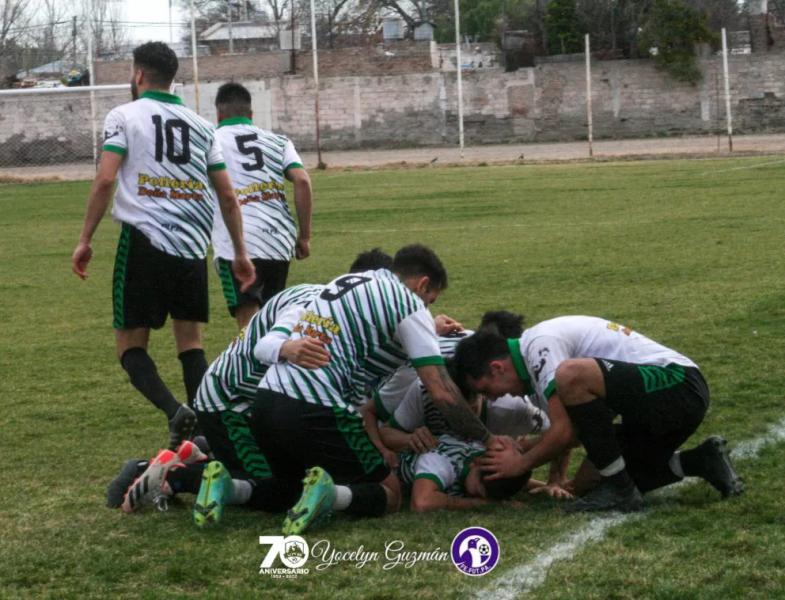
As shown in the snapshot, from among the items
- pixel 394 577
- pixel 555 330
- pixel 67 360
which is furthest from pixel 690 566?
pixel 67 360

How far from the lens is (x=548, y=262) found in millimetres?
12375

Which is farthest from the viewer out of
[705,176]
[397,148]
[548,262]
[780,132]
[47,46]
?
[47,46]

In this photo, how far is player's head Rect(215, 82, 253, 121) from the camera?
7273mm

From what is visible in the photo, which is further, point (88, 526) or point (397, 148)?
point (397, 148)

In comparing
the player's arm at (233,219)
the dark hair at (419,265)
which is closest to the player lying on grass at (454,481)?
the dark hair at (419,265)

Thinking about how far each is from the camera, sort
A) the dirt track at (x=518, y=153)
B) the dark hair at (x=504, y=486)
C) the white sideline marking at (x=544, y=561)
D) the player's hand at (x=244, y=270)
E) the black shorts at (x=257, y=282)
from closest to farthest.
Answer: the white sideline marking at (x=544, y=561)
the dark hair at (x=504, y=486)
the player's hand at (x=244, y=270)
the black shorts at (x=257, y=282)
the dirt track at (x=518, y=153)

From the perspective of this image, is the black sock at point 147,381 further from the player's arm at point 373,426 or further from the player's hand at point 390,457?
the player's hand at point 390,457

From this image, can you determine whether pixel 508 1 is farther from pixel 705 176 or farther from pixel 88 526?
pixel 88 526

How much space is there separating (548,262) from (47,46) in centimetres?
4526

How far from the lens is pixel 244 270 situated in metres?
6.39

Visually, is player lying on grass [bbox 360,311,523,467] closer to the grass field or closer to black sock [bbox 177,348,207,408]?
the grass field

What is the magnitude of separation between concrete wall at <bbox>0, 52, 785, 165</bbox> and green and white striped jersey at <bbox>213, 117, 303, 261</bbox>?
3221 centimetres

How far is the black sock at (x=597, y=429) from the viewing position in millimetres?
4727

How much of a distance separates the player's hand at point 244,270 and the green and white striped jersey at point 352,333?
1534mm
